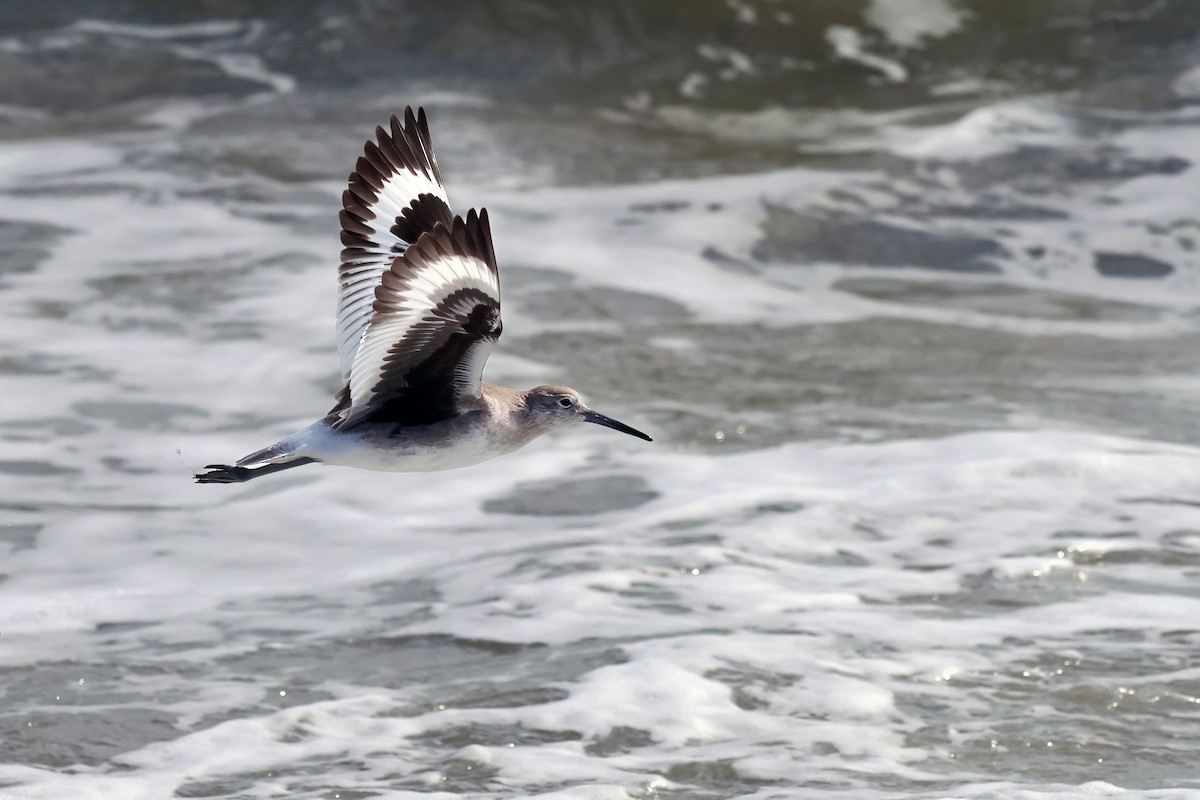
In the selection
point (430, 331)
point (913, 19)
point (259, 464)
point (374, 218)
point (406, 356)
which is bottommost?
point (259, 464)

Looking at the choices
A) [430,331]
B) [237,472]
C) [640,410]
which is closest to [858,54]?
[640,410]

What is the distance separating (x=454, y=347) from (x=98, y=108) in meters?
10.0

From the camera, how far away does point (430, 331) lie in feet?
17.1

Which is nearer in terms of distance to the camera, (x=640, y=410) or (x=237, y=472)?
(x=237, y=472)

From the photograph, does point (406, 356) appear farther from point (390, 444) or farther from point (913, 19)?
point (913, 19)

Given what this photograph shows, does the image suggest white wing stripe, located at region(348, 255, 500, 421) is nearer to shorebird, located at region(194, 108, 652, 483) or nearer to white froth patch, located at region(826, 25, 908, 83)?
shorebird, located at region(194, 108, 652, 483)

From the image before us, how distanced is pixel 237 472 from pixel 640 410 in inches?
145

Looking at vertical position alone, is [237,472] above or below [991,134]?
below

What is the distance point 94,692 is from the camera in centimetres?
605

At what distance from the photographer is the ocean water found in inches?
225

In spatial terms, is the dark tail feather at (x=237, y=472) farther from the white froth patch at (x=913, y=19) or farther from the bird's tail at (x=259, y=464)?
the white froth patch at (x=913, y=19)

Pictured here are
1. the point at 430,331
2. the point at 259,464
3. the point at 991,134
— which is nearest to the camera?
the point at 430,331

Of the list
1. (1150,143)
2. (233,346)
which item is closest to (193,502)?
(233,346)

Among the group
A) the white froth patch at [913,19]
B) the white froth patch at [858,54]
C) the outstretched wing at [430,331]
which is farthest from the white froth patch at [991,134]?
the outstretched wing at [430,331]
